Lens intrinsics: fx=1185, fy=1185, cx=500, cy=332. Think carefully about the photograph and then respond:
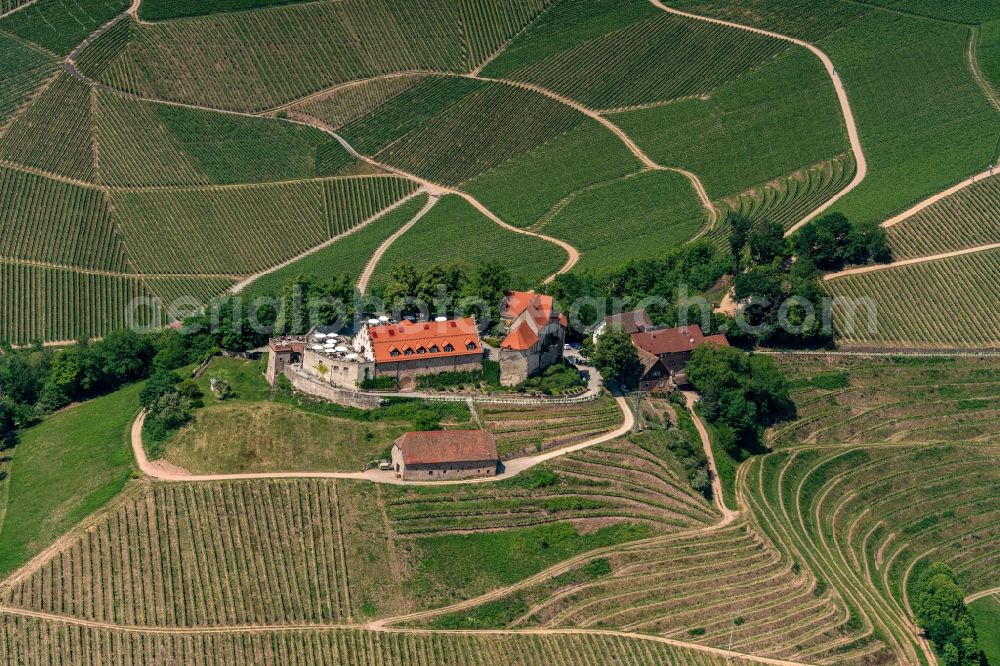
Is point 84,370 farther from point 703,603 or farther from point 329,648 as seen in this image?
point 703,603

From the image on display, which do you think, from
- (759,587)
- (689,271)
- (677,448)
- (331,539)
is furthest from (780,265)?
(331,539)

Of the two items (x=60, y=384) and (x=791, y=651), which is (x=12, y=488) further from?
(x=791, y=651)

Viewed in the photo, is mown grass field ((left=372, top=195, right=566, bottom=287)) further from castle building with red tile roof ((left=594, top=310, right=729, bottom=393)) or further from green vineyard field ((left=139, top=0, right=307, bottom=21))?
green vineyard field ((left=139, top=0, right=307, bottom=21))

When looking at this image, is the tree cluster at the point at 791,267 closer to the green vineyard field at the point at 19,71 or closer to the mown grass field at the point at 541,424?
the mown grass field at the point at 541,424

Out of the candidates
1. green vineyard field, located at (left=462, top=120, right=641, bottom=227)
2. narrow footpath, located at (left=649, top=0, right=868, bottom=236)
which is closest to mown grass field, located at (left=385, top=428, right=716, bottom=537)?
narrow footpath, located at (left=649, top=0, right=868, bottom=236)

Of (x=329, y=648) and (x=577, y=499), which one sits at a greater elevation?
(x=577, y=499)

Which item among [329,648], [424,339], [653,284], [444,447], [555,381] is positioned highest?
[653,284]

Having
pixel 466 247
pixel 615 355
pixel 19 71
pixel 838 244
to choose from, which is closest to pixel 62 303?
pixel 466 247
